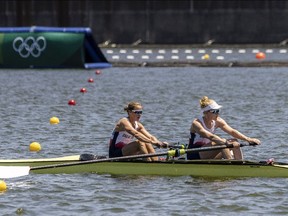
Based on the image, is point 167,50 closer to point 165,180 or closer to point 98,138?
point 98,138

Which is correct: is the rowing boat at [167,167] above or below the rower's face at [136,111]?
below

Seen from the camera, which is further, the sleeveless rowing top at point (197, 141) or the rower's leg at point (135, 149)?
the rower's leg at point (135, 149)

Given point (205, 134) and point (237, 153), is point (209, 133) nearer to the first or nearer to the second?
point (205, 134)

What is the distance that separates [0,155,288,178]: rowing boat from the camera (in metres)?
21.6

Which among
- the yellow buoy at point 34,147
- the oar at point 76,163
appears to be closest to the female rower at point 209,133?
the oar at point 76,163

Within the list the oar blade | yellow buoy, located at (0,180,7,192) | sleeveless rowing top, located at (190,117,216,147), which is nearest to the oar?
the oar blade

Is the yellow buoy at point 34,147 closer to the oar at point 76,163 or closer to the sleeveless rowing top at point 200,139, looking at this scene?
the oar at point 76,163

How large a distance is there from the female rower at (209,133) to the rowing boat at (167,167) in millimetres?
364

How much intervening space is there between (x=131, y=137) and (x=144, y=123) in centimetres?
1066

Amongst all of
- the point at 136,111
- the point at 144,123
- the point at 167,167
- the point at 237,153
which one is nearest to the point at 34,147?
the point at 136,111

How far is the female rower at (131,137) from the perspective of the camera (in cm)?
2205

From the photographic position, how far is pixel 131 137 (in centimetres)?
2241

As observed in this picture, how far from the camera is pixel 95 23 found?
74.9 m

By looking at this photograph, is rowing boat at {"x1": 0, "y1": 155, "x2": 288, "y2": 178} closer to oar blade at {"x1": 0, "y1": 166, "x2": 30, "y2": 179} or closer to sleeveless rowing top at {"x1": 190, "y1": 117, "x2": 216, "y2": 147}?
oar blade at {"x1": 0, "y1": 166, "x2": 30, "y2": 179}
